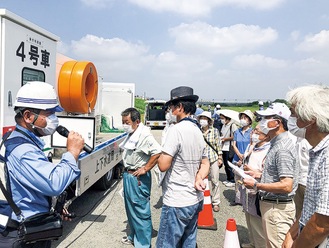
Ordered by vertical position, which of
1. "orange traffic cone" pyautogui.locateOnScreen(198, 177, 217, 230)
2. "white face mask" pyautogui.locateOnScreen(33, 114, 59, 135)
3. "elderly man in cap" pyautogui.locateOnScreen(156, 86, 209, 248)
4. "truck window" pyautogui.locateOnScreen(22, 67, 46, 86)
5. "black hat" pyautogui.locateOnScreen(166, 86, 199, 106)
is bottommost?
"orange traffic cone" pyautogui.locateOnScreen(198, 177, 217, 230)

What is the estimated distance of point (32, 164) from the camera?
1.55 m

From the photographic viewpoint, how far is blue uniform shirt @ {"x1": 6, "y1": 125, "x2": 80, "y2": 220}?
1543 millimetres

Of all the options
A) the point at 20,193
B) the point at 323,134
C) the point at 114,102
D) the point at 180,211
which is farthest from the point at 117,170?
the point at 323,134

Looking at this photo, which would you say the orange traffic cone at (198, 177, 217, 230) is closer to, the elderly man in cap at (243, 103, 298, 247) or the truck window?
the elderly man in cap at (243, 103, 298, 247)

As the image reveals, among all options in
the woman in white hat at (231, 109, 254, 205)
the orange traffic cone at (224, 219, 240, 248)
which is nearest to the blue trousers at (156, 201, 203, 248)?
the orange traffic cone at (224, 219, 240, 248)

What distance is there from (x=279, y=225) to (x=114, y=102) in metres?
6.16

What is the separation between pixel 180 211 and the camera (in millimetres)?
2355

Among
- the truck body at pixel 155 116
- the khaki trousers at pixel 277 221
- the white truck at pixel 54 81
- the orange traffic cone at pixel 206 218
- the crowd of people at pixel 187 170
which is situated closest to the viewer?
the crowd of people at pixel 187 170

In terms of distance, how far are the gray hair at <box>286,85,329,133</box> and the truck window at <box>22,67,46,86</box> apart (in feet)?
8.82

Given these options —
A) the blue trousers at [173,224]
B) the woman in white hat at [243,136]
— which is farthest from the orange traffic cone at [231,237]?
the woman in white hat at [243,136]

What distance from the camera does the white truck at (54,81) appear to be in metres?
2.73

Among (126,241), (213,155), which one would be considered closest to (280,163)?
(126,241)

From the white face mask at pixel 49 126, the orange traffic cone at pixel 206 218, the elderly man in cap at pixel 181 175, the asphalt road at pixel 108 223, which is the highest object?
the white face mask at pixel 49 126

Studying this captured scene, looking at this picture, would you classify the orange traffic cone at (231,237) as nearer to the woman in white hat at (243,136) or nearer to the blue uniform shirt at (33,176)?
the blue uniform shirt at (33,176)
